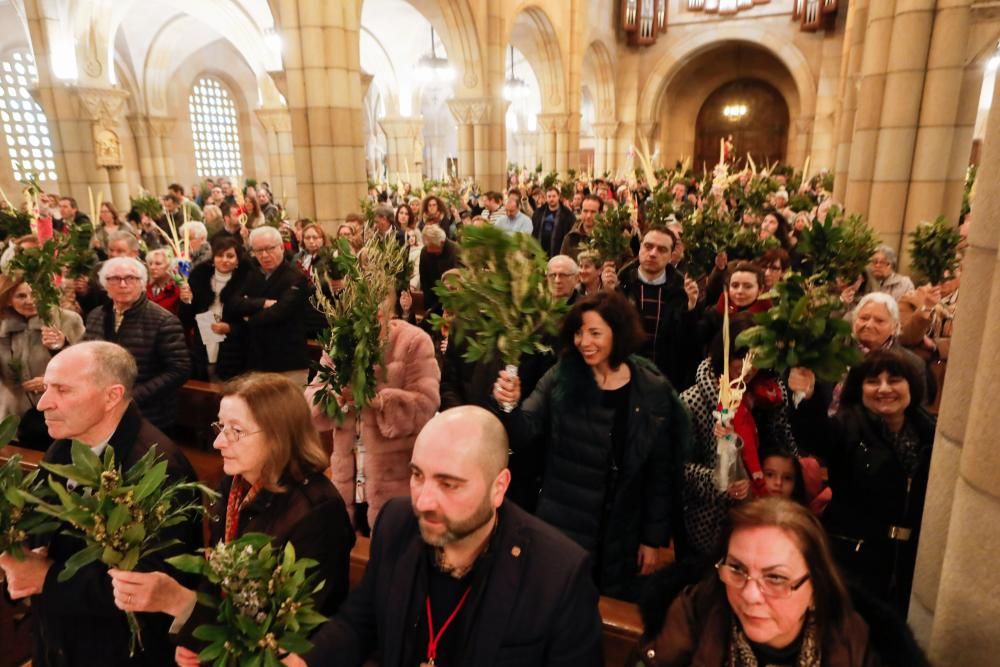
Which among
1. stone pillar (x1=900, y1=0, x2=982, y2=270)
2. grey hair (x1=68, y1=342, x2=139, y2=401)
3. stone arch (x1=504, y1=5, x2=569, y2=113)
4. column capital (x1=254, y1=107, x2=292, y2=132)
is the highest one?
stone arch (x1=504, y1=5, x2=569, y2=113)

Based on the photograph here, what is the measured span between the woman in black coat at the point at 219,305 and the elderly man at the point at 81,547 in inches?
82.0

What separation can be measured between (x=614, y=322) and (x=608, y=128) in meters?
19.3

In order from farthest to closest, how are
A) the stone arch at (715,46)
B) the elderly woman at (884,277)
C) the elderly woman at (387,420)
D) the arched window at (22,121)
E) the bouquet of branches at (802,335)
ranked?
the stone arch at (715,46) < the arched window at (22,121) < the elderly woman at (884,277) < the elderly woman at (387,420) < the bouquet of branches at (802,335)

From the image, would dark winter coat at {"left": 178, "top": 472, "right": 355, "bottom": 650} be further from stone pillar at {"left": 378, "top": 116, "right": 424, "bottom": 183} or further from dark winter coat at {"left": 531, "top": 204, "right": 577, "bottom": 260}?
stone pillar at {"left": 378, "top": 116, "right": 424, "bottom": 183}

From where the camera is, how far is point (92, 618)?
210 cm

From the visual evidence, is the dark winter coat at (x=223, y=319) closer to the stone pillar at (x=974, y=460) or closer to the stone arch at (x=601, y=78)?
the stone pillar at (x=974, y=460)

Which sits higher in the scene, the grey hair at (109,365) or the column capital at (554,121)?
the column capital at (554,121)

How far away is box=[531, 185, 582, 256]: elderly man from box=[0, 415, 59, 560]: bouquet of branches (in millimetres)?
6465

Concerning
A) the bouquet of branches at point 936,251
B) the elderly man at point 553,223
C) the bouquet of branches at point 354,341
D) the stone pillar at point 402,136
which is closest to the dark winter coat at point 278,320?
the bouquet of branches at point 354,341

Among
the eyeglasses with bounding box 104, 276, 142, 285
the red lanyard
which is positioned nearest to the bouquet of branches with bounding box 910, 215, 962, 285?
the red lanyard

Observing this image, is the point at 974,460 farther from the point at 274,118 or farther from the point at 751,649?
the point at 274,118

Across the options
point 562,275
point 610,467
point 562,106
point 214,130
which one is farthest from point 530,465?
point 214,130

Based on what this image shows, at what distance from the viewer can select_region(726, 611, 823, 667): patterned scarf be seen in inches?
61.6

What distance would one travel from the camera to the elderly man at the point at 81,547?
204 cm
